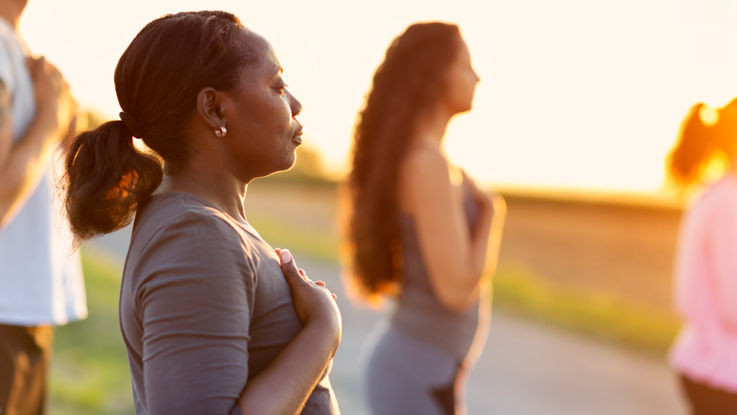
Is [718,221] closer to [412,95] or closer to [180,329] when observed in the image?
[412,95]

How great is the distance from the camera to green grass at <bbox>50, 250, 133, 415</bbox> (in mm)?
4703

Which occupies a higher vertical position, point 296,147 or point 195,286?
point 296,147

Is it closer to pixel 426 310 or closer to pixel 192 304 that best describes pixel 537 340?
pixel 426 310

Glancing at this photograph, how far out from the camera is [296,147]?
1.37 meters

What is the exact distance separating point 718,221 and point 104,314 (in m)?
6.02

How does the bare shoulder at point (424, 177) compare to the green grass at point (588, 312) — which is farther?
the green grass at point (588, 312)

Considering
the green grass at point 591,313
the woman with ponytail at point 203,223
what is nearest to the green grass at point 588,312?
the green grass at point 591,313

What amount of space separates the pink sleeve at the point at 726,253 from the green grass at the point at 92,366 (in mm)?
3417

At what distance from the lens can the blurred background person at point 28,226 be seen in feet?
6.40

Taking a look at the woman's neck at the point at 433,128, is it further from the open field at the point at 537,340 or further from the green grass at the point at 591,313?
the green grass at the point at 591,313

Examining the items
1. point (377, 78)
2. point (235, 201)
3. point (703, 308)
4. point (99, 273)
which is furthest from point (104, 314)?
point (235, 201)

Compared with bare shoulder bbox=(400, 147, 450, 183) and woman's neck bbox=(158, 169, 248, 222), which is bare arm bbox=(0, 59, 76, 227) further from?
bare shoulder bbox=(400, 147, 450, 183)

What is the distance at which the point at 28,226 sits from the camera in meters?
2.13

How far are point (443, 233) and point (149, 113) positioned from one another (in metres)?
1.32
